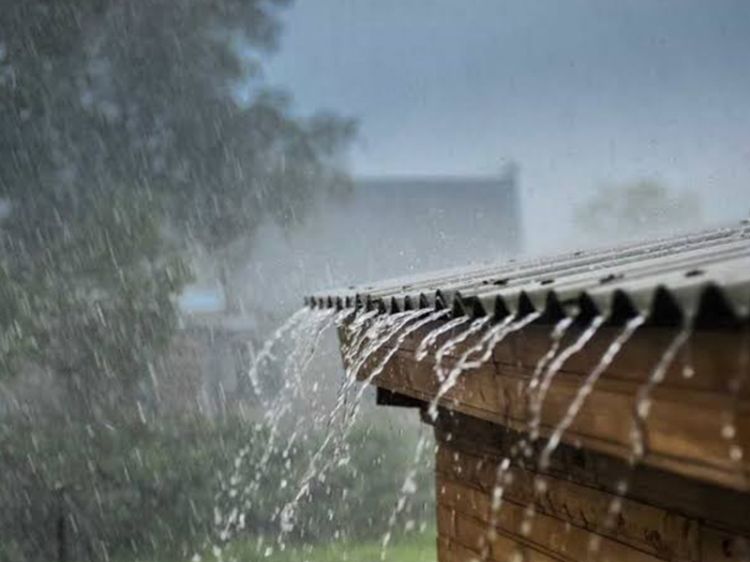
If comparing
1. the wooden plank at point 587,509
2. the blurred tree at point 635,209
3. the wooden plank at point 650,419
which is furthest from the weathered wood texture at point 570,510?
the blurred tree at point 635,209

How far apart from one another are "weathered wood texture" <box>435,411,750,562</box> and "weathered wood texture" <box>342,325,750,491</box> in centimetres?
22

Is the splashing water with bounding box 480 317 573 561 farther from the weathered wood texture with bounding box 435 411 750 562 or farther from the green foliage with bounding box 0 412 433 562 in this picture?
the green foliage with bounding box 0 412 433 562

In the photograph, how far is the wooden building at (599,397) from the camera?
106cm

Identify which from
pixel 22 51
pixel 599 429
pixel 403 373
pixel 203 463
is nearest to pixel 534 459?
pixel 403 373

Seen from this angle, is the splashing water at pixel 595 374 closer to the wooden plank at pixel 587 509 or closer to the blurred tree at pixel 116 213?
the wooden plank at pixel 587 509

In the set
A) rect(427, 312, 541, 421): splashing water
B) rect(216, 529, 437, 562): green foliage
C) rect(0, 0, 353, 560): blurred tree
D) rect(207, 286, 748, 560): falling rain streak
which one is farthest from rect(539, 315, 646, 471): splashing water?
rect(0, 0, 353, 560): blurred tree

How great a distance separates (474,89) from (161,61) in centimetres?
1279

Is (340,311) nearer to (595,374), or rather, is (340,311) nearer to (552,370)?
(552,370)

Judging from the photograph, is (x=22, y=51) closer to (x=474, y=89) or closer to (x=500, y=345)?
(x=500, y=345)

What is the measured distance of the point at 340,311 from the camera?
9.80 ft

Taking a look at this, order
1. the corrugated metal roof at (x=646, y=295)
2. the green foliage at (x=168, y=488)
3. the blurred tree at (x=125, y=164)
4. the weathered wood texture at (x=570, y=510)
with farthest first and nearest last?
the blurred tree at (x=125, y=164) → the green foliage at (x=168, y=488) → the weathered wood texture at (x=570, y=510) → the corrugated metal roof at (x=646, y=295)

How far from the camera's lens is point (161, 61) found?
13.2 metres

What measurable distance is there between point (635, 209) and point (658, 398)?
18312 mm

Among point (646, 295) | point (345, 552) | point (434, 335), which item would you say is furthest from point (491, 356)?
point (345, 552)
